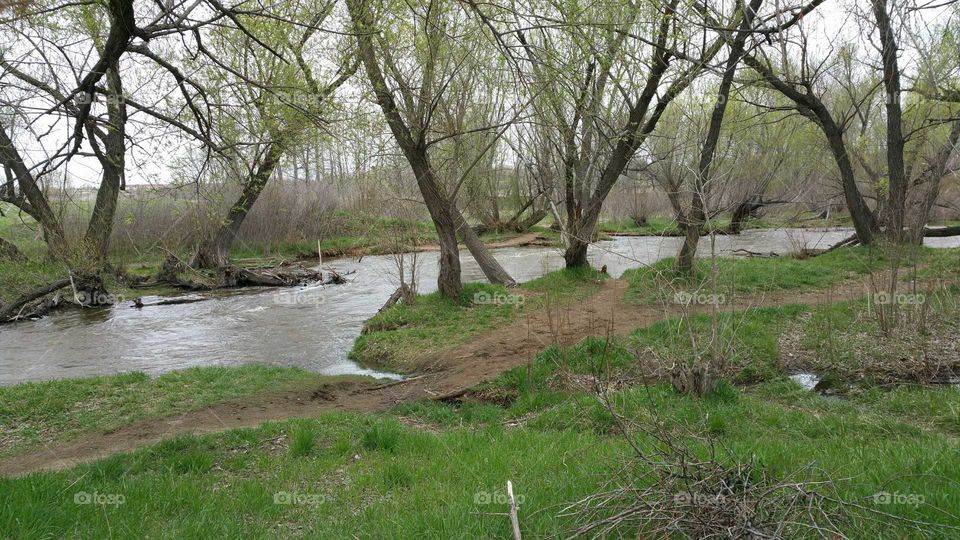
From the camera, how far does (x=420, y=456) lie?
5.66 metres

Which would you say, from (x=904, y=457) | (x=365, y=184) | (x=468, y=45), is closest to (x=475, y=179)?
(x=365, y=184)

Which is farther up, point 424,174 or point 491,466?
point 424,174

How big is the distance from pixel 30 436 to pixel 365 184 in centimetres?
1255

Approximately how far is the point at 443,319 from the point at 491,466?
7914 mm

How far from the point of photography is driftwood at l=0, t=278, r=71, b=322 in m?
16.0
